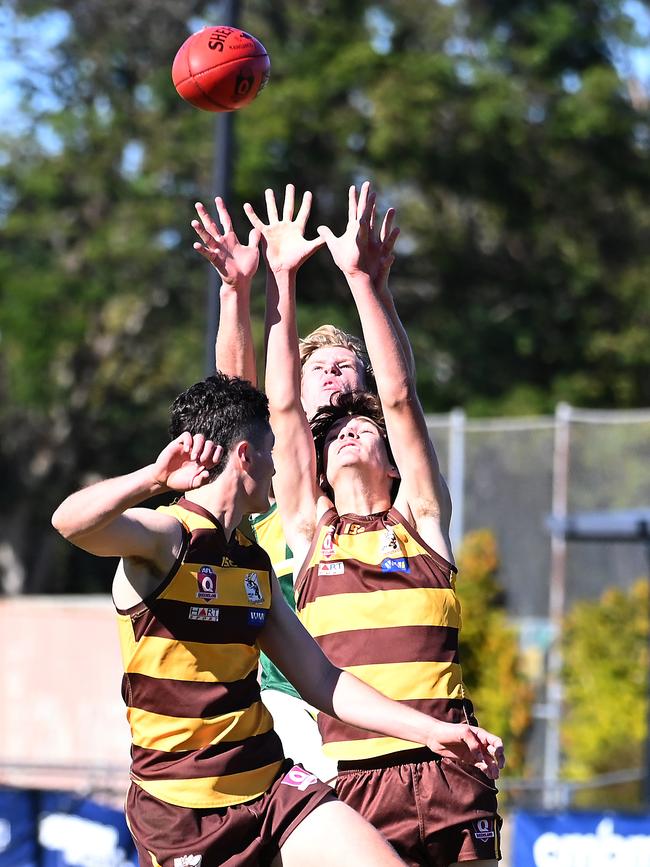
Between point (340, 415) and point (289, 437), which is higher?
point (340, 415)

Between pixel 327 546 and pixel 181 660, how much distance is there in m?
0.85

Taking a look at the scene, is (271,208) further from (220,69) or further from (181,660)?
(181,660)

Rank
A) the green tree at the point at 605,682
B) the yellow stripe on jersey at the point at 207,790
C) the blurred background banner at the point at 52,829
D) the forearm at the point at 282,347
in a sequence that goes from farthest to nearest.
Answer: the green tree at the point at 605,682 → the blurred background banner at the point at 52,829 → the forearm at the point at 282,347 → the yellow stripe on jersey at the point at 207,790

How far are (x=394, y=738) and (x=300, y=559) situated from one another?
2.44 ft

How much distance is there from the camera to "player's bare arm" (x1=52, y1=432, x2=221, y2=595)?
11.4 feet

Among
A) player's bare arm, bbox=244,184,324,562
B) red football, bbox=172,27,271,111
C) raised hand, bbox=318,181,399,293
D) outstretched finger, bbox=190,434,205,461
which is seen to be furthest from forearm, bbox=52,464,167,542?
red football, bbox=172,27,271,111

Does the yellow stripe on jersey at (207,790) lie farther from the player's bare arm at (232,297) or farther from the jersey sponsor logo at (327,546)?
the player's bare arm at (232,297)

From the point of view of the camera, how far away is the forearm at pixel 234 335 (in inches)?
197

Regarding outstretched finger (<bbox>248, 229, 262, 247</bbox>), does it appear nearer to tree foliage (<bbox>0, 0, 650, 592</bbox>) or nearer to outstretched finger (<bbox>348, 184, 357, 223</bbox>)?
outstretched finger (<bbox>348, 184, 357, 223</bbox>)

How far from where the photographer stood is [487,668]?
1448 cm

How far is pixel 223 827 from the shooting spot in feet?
12.4

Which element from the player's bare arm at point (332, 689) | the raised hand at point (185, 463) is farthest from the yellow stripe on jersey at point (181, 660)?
the raised hand at point (185, 463)

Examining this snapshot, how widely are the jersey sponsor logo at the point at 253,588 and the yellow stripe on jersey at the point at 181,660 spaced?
16cm

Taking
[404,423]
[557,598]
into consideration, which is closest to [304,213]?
[404,423]
